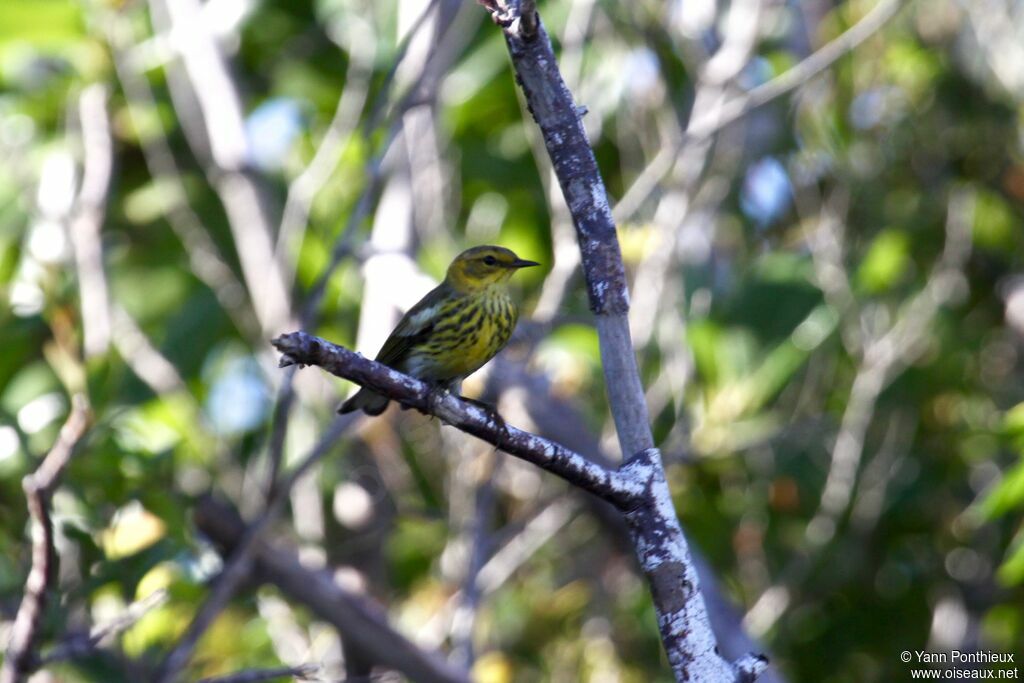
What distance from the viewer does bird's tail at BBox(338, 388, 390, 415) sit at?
168 inches

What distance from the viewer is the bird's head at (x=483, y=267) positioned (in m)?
4.79

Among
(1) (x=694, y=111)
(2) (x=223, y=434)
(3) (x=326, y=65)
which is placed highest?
(3) (x=326, y=65)

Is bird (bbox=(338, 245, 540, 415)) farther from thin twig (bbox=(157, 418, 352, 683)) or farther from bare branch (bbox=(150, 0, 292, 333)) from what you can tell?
bare branch (bbox=(150, 0, 292, 333))

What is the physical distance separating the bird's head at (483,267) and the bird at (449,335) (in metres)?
0.02

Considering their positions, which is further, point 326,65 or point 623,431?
point 326,65

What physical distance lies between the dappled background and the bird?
282 mm

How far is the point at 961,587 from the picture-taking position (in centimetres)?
630

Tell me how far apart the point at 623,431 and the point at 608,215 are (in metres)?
0.50

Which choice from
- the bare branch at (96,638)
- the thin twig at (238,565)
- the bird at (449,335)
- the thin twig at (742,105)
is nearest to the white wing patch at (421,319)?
the bird at (449,335)

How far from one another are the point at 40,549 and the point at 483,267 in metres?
2.15

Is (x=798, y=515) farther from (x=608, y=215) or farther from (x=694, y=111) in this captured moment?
(x=608, y=215)

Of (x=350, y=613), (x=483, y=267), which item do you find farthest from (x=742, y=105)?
(x=350, y=613)

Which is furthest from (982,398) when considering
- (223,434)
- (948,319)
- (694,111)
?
(223,434)

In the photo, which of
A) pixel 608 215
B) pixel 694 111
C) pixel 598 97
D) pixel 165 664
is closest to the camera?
pixel 608 215
